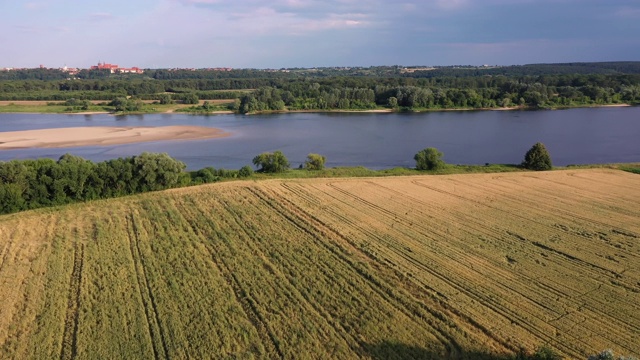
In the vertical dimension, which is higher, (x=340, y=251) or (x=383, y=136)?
(x=383, y=136)

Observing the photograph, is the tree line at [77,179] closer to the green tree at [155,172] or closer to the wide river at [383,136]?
the green tree at [155,172]

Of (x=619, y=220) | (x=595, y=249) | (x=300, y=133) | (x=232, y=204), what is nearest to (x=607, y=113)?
(x=300, y=133)

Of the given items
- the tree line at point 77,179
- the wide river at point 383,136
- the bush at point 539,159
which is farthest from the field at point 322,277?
the wide river at point 383,136

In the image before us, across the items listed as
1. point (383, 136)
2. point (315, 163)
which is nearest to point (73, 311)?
point (315, 163)

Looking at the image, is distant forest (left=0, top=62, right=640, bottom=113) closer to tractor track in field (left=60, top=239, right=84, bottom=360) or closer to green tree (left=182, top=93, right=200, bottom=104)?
green tree (left=182, top=93, right=200, bottom=104)

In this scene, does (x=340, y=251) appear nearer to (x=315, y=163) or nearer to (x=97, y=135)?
(x=315, y=163)

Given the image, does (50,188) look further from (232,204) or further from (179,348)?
(179,348)

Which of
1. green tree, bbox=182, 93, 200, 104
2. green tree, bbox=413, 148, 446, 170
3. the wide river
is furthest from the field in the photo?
green tree, bbox=182, 93, 200, 104
